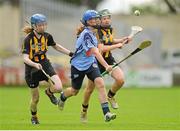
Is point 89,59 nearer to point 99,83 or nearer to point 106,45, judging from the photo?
point 99,83

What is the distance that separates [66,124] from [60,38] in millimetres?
28478

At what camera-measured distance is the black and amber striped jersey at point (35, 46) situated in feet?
59.6

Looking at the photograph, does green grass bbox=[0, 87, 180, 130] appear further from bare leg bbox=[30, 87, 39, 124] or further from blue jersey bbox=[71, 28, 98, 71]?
blue jersey bbox=[71, 28, 98, 71]

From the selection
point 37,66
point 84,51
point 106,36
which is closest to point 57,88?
point 37,66

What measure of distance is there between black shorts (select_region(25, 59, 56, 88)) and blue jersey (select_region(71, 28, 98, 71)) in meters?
0.62

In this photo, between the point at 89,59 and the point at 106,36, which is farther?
the point at 106,36

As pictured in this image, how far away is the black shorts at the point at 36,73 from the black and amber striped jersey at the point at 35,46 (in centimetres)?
20

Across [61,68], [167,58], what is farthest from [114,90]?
[167,58]

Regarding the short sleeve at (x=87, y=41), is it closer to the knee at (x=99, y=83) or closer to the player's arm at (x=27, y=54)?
the knee at (x=99, y=83)

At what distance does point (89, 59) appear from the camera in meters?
17.9

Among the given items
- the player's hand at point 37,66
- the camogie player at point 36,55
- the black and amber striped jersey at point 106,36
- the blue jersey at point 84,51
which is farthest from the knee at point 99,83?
the black and amber striped jersey at point 106,36

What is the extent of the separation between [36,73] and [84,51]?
1312mm

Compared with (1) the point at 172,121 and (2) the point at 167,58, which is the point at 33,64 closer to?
(1) the point at 172,121

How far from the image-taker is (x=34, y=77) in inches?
727
